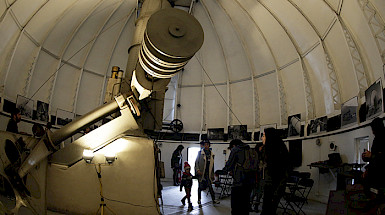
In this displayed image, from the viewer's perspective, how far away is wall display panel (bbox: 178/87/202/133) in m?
17.1

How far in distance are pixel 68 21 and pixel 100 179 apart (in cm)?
1098

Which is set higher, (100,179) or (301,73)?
(301,73)

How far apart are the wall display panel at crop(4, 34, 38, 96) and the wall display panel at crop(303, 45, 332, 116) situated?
1266 centimetres

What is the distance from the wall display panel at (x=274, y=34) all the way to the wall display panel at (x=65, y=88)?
10396mm

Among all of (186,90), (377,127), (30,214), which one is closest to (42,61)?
(186,90)

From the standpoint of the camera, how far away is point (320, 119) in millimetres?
10789

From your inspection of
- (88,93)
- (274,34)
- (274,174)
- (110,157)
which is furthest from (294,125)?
(88,93)

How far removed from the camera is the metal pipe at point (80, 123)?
14.9 feet

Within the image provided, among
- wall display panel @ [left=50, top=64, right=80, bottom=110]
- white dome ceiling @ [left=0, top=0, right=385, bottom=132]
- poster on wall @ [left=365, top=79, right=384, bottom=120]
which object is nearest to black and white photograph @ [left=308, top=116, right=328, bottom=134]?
white dome ceiling @ [left=0, top=0, right=385, bottom=132]

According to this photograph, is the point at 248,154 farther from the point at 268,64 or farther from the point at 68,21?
the point at 68,21

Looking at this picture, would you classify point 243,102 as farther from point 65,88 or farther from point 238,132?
point 65,88

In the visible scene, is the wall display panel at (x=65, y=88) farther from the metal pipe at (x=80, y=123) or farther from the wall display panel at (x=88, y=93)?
the metal pipe at (x=80, y=123)

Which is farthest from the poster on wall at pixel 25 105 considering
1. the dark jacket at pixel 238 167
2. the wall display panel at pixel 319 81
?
the wall display panel at pixel 319 81

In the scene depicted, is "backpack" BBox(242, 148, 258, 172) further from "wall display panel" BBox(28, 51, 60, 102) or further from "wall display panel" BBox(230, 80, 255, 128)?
"wall display panel" BBox(28, 51, 60, 102)
